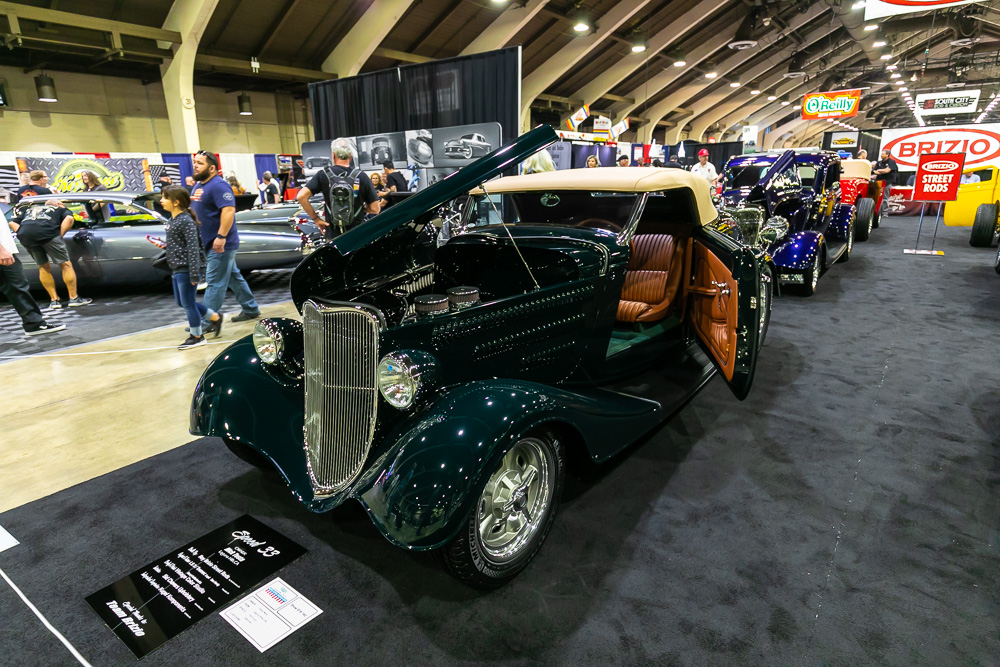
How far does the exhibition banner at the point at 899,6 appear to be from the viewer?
6.70m

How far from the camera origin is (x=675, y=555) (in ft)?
6.94

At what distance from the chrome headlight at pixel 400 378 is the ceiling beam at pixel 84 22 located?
13.2 m

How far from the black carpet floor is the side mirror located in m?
2.52

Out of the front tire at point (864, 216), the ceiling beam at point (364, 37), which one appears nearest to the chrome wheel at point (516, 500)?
the front tire at point (864, 216)

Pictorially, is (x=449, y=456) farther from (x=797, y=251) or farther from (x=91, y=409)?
(x=797, y=251)

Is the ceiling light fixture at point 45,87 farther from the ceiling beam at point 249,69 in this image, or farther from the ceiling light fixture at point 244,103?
the ceiling light fixture at point 244,103

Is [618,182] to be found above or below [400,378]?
above

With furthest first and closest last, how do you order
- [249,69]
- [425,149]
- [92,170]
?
[249,69] < [92,170] < [425,149]

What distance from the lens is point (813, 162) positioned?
7.30m

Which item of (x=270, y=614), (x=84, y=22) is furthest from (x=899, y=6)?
(x=84, y=22)

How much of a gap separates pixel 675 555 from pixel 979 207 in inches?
401

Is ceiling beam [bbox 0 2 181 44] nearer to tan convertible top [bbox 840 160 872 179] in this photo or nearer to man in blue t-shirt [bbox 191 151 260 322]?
man in blue t-shirt [bbox 191 151 260 322]

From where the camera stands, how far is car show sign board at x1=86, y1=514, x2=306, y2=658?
182 cm

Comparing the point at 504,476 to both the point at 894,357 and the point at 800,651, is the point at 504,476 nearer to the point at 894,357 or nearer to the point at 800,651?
the point at 800,651
